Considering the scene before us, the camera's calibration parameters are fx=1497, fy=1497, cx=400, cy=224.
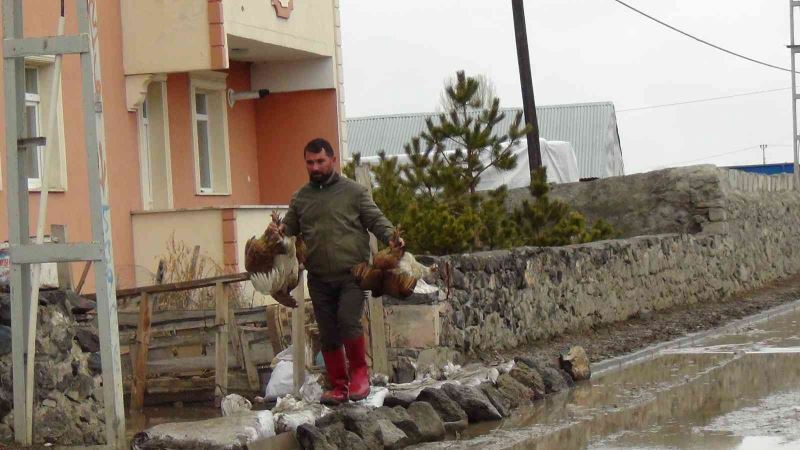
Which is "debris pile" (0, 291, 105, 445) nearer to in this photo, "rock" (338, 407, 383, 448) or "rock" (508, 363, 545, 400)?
"rock" (338, 407, 383, 448)

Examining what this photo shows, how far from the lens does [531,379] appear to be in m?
12.2

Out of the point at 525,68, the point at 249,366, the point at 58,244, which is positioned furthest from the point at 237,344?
the point at 525,68

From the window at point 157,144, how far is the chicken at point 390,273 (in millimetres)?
10018

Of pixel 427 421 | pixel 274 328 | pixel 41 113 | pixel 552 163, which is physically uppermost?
pixel 552 163

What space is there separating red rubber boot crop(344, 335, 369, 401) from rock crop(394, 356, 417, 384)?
5.74 ft

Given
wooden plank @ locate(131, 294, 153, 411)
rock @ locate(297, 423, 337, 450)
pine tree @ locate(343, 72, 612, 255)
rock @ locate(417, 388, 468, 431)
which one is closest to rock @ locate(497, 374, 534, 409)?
rock @ locate(417, 388, 468, 431)

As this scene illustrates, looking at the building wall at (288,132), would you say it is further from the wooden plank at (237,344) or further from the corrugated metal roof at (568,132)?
the corrugated metal roof at (568,132)

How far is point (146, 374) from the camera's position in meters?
12.7

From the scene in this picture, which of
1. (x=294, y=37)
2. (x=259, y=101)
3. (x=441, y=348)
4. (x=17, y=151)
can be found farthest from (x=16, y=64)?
(x=259, y=101)

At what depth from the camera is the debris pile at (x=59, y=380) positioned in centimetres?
898

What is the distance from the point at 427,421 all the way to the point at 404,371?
2019 mm

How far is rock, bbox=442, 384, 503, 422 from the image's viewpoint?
35.8ft

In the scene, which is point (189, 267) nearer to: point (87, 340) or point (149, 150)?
point (149, 150)

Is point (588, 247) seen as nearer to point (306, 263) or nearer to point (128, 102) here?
point (128, 102)
